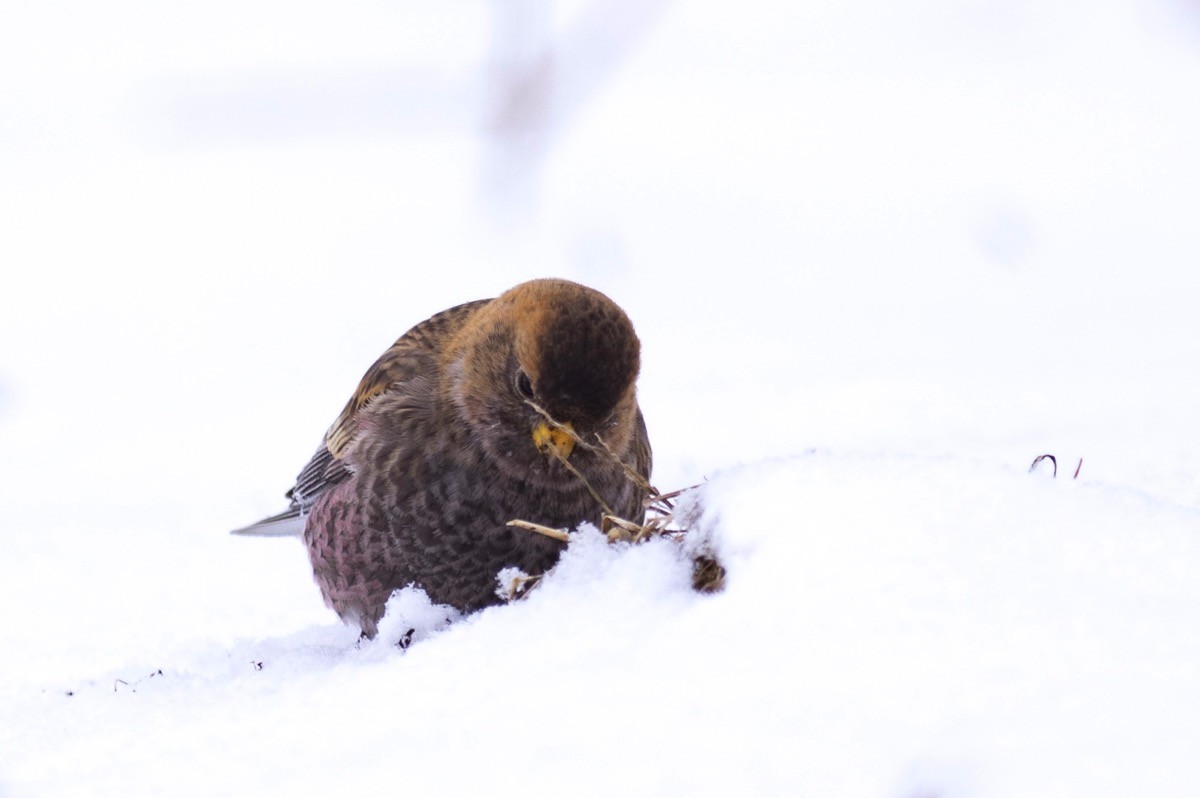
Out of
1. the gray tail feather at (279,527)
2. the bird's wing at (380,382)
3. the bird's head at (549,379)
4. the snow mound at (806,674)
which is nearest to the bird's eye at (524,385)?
the bird's head at (549,379)

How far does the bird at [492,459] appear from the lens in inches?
135

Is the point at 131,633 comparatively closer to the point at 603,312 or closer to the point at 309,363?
the point at 603,312

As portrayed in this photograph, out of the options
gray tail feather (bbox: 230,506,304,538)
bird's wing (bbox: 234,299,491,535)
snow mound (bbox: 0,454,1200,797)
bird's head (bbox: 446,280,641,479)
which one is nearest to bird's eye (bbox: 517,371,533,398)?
bird's head (bbox: 446,280,641,479)

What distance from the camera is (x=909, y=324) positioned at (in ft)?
28.0

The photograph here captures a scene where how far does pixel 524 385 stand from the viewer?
354 cm

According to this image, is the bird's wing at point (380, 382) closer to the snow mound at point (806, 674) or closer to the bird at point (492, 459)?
the bird at point (492, 459)

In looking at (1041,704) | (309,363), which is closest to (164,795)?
(1041,704)

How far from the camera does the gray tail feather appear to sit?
4.81 metres

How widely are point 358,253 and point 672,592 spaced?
330 inches

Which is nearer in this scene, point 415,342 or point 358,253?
point 415,342

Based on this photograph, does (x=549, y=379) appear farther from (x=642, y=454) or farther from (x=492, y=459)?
(x=642, y=454)

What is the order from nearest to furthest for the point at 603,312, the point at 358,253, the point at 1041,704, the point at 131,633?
1. the point at 1041,704
2. the point at 603,312
3. the point at 131,633
4. the point at 358,253

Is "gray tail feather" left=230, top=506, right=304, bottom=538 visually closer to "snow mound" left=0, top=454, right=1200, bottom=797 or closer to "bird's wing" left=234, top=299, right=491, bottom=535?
"bird's wing" left=234, top=299, right=491, bottom=535

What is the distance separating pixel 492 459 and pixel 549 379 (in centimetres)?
30
